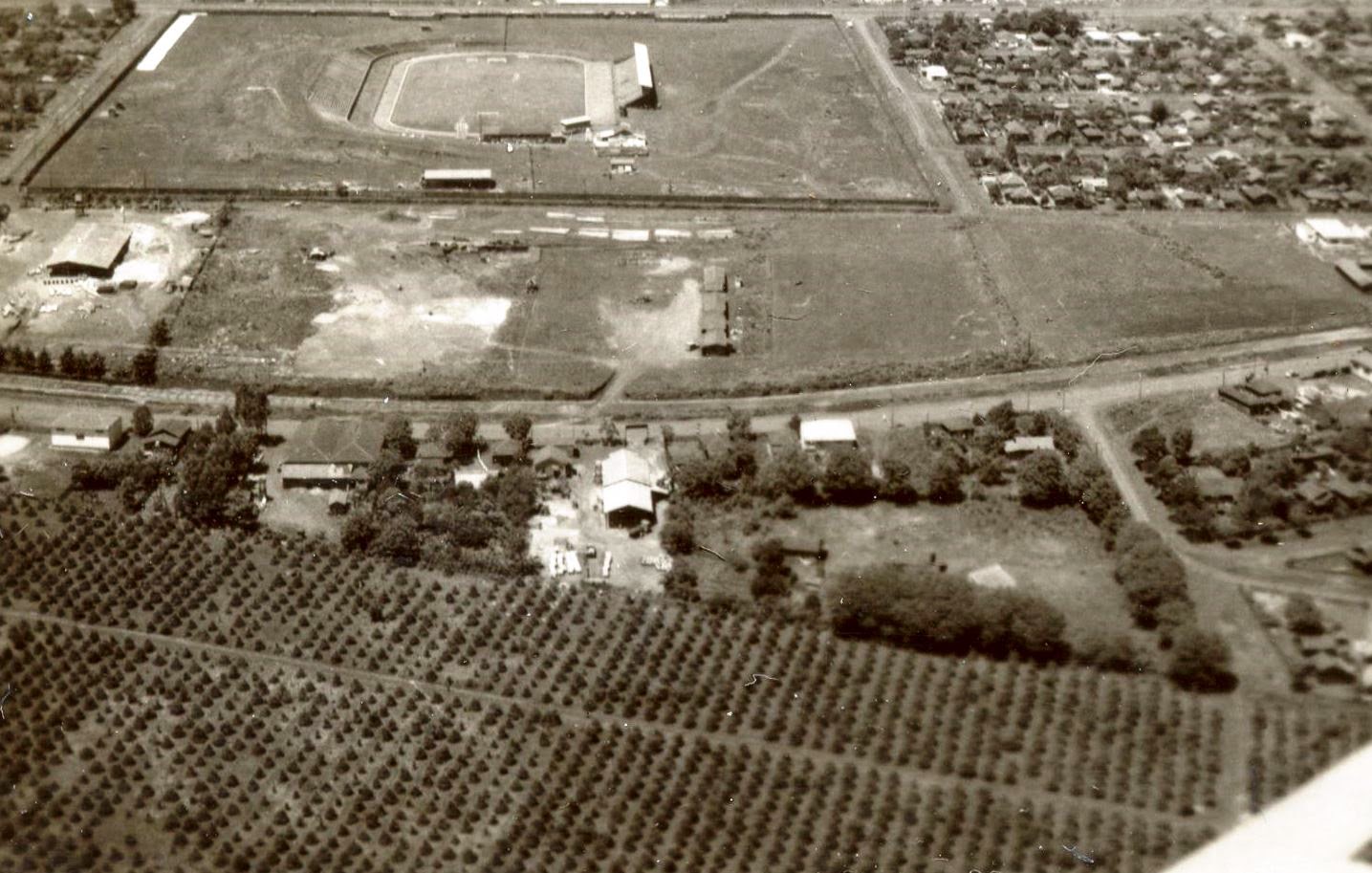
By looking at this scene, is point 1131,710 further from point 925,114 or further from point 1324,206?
point 925,114

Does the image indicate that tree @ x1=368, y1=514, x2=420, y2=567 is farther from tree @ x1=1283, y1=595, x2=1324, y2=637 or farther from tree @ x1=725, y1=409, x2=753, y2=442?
tree @ x1=1283, y1=595, x2=1324, y2=637

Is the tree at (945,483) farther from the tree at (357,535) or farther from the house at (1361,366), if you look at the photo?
the tree at (357,535)

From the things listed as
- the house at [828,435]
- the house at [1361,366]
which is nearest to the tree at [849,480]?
the house at [828,435]

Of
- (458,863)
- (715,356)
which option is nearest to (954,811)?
(458,863)

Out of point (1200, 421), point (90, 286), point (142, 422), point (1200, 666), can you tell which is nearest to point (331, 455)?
point (142, 422)

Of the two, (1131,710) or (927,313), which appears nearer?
(1131,710)

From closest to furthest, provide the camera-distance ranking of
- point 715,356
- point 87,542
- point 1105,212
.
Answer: point 87,542
point 715,356
point 1105,212

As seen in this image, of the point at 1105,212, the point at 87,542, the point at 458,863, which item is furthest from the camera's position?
the point at 1105,212
